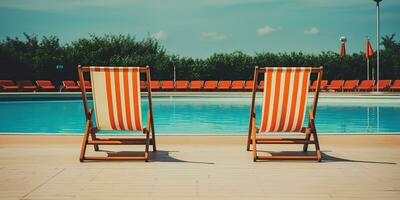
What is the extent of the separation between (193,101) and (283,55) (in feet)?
30.2

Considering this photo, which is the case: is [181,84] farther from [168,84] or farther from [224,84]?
[224,84]

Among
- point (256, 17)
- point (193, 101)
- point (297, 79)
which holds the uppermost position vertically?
point (256, 17)

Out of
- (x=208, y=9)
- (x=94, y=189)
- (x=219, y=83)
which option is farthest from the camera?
(x=208, y=9)

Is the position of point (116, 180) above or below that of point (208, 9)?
below

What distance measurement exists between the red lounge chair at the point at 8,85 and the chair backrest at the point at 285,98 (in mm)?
20201

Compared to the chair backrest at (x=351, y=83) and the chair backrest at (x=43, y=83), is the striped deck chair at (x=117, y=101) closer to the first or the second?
the chair backrest at (x=351, y=83)

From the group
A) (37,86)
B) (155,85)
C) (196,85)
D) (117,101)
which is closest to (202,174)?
(117,101)

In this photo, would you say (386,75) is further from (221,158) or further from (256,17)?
(221,158)

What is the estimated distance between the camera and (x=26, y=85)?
22.6 meters

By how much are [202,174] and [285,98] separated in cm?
122

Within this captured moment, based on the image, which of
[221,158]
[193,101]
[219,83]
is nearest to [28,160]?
[221,158]

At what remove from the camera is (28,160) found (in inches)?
158

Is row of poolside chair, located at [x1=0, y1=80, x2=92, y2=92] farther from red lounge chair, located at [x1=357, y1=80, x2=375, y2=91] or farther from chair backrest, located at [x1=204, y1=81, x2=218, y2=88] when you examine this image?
red lounge chair, located at [x1=357, y1=80, x2=375, y2=91]

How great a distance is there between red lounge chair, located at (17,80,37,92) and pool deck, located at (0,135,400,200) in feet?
61.2
